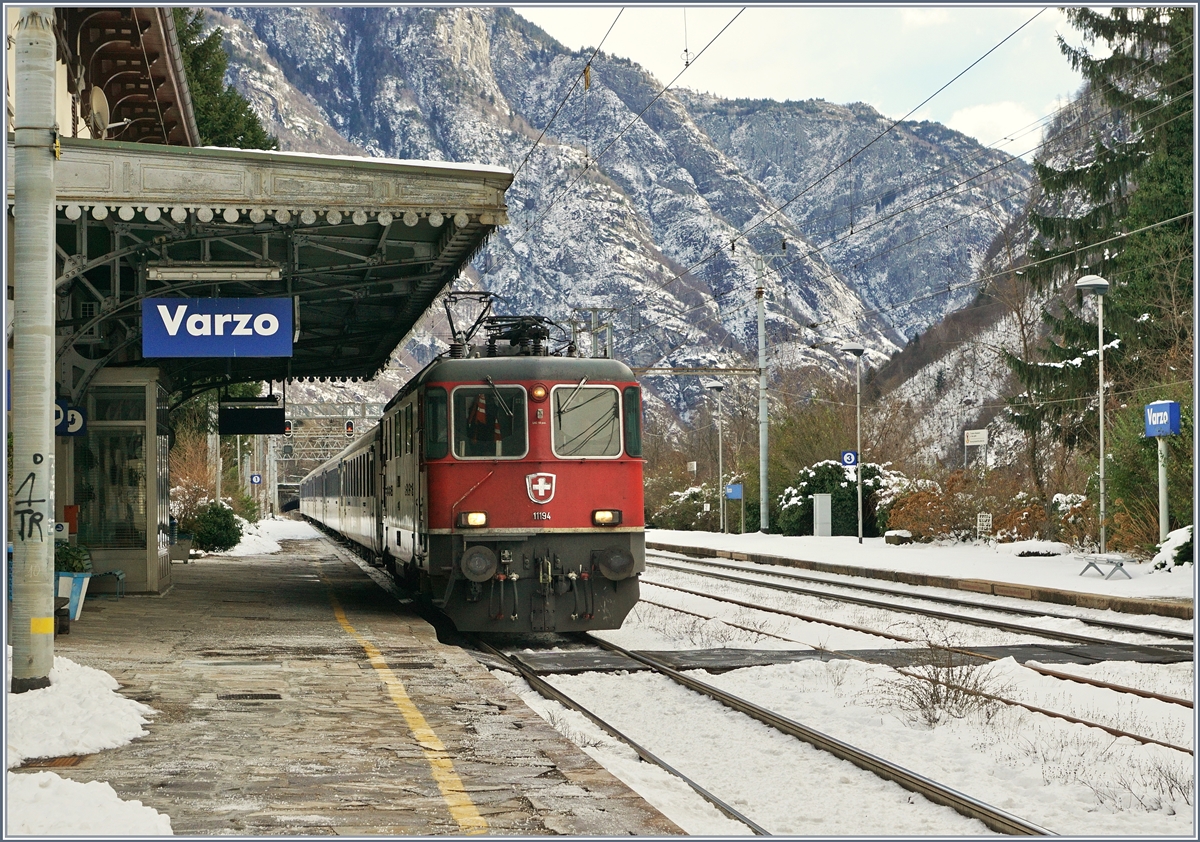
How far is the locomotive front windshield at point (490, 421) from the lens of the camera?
1444cm

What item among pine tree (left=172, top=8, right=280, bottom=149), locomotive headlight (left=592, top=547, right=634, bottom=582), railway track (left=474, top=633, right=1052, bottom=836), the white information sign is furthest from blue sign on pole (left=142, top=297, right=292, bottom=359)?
pine tree (left=172, top=8, right=280, bottom=149)

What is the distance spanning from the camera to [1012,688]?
1115cm

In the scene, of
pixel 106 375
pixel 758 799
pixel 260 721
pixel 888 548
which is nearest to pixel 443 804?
pixel 758 799

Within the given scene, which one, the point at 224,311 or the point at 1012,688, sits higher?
the point at 224,311

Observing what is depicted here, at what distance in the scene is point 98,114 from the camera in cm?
2255

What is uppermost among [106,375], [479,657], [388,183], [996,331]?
[996,331]

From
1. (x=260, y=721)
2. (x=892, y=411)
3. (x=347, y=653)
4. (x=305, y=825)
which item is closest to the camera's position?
(x=305, y=825)

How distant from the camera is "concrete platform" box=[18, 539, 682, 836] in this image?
6.46 metres

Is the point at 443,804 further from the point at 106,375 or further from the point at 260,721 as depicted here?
the point at 106,375

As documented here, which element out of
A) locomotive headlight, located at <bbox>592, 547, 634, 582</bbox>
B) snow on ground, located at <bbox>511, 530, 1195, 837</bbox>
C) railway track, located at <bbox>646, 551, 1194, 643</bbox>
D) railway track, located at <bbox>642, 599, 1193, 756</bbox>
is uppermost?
locomotive headlight, located at <bbox>592, 547, 634, 582</bbox>

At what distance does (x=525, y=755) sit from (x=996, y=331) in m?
85.9

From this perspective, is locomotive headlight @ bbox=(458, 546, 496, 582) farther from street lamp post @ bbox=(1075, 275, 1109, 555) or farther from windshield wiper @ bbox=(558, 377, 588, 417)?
street lamp post @ bbox=(1075, 275, 1109, 555)

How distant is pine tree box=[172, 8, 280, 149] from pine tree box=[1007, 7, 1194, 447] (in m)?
22.5

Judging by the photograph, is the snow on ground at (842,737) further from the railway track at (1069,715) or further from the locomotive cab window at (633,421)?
the locomotive cab window at (633,421)
